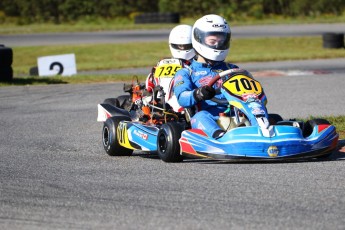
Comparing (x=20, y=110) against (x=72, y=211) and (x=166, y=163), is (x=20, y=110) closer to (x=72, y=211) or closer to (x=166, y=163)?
(x=166, y=163)

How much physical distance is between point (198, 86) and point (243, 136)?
43.7 inches

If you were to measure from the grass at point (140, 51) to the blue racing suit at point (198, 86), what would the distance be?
15.8 meters

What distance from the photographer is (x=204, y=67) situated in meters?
8.70

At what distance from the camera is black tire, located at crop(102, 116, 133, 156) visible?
8.88m

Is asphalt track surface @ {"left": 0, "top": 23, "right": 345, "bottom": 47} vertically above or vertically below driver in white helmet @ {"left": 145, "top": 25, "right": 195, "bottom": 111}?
below

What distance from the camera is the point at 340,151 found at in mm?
8609

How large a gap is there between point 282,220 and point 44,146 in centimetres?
484

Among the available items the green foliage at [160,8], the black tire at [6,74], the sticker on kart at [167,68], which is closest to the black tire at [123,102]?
the sticker on kart at [167,68]

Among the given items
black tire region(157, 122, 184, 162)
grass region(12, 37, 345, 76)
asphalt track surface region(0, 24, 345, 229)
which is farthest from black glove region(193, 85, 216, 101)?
grass region(12, 37, 345, 76)

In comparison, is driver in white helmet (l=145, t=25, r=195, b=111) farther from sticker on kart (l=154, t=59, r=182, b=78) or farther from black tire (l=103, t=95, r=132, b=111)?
black tire (l=103, t=95, r=132, b=111)

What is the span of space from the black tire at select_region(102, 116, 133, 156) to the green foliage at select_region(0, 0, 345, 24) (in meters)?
33.8

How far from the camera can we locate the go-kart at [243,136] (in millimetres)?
7566

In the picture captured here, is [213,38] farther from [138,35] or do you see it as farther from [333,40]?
[138,35]

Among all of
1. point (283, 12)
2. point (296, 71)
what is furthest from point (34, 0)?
point (296, 71)
